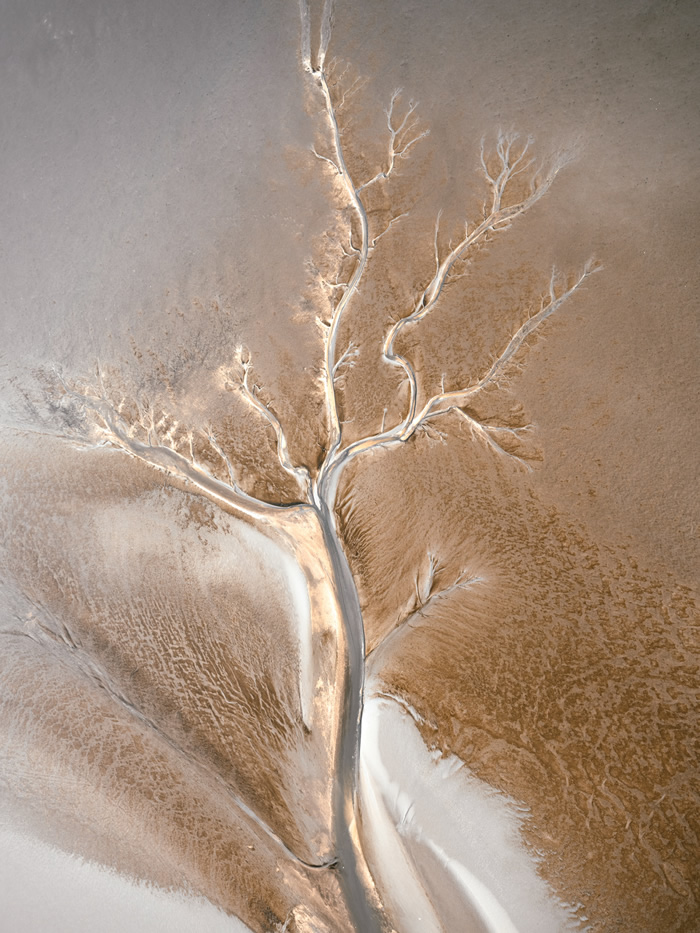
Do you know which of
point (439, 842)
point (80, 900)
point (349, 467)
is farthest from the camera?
point (349, 467)

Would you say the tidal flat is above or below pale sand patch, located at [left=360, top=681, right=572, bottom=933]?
above

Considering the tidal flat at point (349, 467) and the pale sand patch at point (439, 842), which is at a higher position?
the tidal flat at point (349, 467)

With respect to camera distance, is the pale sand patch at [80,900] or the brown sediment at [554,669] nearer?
the brown sediment at [554,669]

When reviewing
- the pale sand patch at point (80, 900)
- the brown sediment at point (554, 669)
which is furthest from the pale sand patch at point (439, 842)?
the pale sand patch at point (80, 900)

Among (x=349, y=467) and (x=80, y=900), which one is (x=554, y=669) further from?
(x=80, y=900)

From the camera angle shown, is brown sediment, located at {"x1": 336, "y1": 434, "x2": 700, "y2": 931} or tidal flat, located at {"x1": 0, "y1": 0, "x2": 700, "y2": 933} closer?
brown sediment, located at {"x1": 336, "y1": 434, "x2": 700, "y2": 931}

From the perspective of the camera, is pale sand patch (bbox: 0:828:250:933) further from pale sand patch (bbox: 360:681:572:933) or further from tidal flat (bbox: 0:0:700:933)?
pale sand patch (bbox: 360:681:572:933)

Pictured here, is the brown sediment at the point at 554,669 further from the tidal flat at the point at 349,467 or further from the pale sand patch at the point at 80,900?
the pale sand patch at the point at 80,900

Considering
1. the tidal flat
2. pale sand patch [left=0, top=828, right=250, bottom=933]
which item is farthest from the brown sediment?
pale sand patch [left=0, top=828, right=250, bottom=933]

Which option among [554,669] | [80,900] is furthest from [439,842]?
[80,900]
